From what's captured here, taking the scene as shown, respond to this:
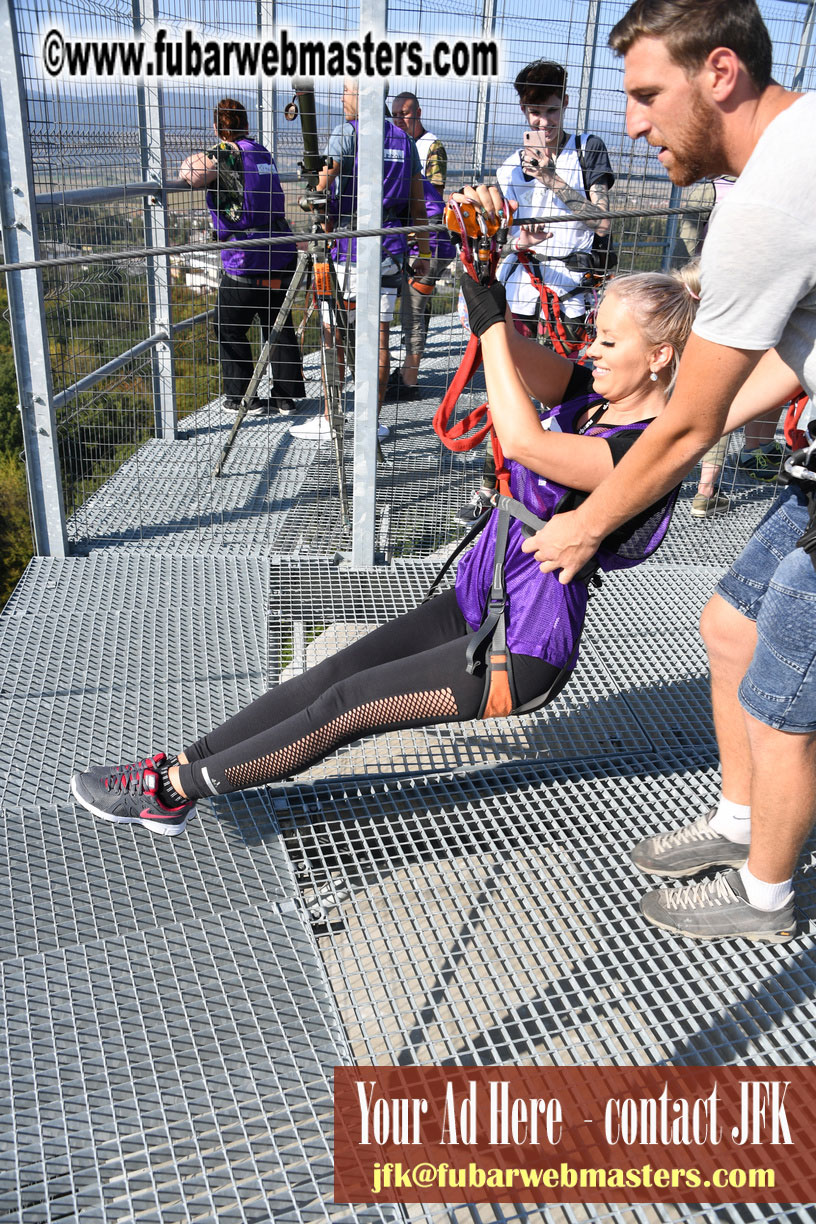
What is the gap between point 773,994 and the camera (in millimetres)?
1887

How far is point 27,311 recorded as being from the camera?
326 cm

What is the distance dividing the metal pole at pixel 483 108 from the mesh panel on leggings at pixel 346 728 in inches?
131

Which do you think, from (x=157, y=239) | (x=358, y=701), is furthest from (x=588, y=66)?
(x=358, y=701)

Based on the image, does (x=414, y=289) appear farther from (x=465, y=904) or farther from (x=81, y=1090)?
(x=81, y=1090)

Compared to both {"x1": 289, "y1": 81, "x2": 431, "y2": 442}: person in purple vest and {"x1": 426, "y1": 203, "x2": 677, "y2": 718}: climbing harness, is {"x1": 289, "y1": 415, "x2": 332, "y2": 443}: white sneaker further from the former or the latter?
{"x1": 426, "y1": 203, "x2": 677, "y2": 718}: climbing harness

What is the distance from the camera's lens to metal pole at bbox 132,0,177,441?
4.10 meters

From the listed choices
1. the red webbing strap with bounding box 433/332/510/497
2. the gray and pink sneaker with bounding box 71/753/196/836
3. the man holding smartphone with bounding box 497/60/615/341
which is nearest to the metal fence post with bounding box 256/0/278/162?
the man holding smartphone with bounding box 497/60/615/341

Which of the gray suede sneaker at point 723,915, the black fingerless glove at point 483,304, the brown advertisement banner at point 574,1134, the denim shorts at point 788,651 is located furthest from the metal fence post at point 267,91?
the brown advertisement banner at point 574,1134

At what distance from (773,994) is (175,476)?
11.2ft

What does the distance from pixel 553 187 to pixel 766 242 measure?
309cm

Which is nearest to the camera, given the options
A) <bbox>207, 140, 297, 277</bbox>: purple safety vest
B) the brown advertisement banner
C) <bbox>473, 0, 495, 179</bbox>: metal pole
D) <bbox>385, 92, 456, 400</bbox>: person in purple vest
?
the brown advertisement banner

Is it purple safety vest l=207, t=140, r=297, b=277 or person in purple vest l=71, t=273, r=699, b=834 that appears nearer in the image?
person in purple vest l=71, t=273, r=699, b=834

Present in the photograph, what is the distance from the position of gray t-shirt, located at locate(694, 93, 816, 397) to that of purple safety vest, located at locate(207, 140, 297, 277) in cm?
304

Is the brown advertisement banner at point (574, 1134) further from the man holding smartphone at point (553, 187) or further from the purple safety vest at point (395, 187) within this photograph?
the purple safety vest at point (395, 187)
